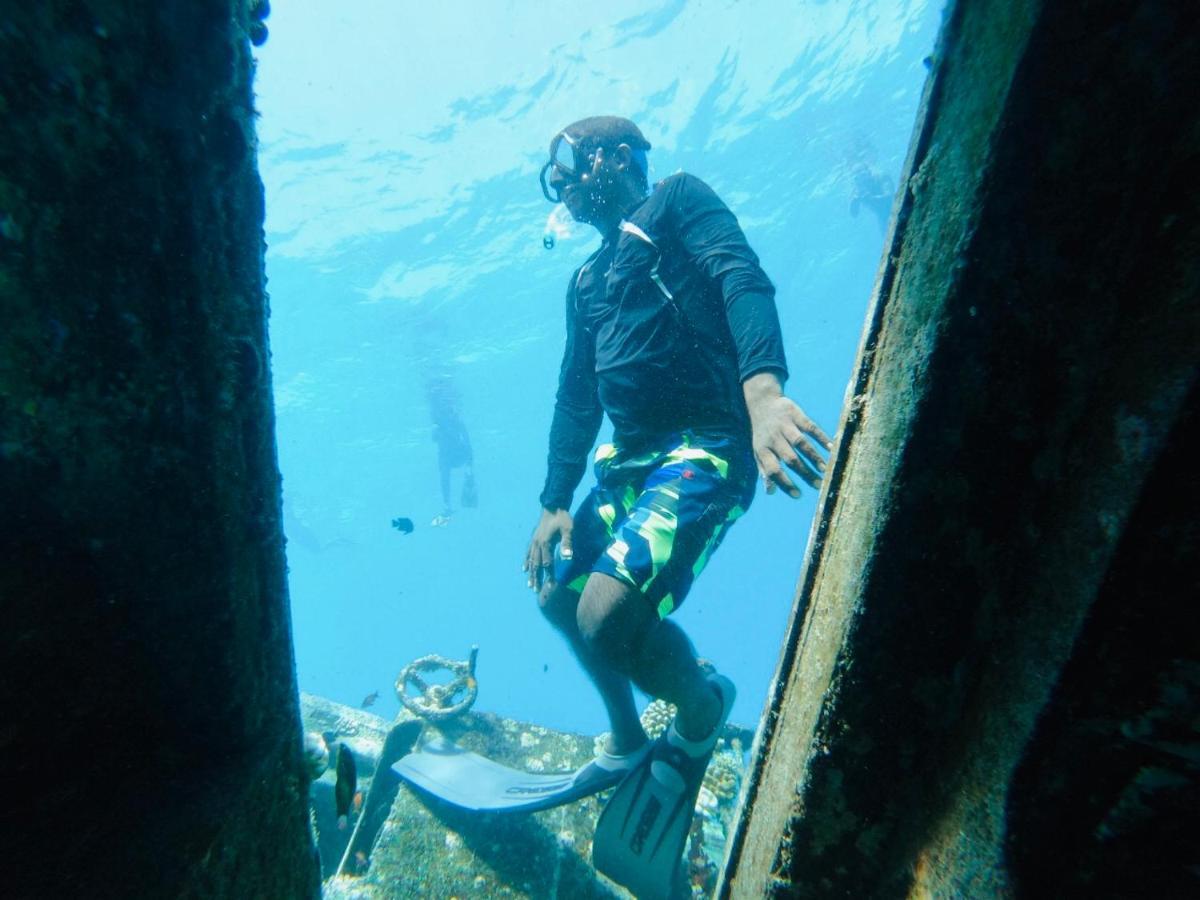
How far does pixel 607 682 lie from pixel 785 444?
219 cm

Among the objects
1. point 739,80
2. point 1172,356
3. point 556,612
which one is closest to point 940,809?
point 1172,356

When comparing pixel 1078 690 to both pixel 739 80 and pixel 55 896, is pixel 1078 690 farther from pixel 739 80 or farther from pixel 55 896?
pixel 739 80

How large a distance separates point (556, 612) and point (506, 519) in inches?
3582

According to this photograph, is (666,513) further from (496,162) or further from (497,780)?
(496,162)

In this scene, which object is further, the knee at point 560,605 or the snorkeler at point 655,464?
the knee at point 560,605

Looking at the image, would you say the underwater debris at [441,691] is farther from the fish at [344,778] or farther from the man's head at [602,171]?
the man's head at [602,171]

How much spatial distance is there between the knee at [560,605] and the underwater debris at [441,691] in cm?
307

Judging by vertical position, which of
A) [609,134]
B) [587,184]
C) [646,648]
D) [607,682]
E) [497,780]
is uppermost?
[609,134]

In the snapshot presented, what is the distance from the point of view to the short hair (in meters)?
3.90

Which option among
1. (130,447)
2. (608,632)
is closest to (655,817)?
(608,632)

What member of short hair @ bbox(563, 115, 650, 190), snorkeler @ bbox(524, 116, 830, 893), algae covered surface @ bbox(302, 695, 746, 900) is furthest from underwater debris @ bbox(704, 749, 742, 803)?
short hair @ bbox(563, 115, 650, 190)

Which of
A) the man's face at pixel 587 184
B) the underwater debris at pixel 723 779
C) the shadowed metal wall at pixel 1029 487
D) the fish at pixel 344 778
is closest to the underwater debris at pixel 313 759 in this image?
the fish at pixel 344 778

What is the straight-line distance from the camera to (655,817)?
10.1ft

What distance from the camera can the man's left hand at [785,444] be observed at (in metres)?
1.60
